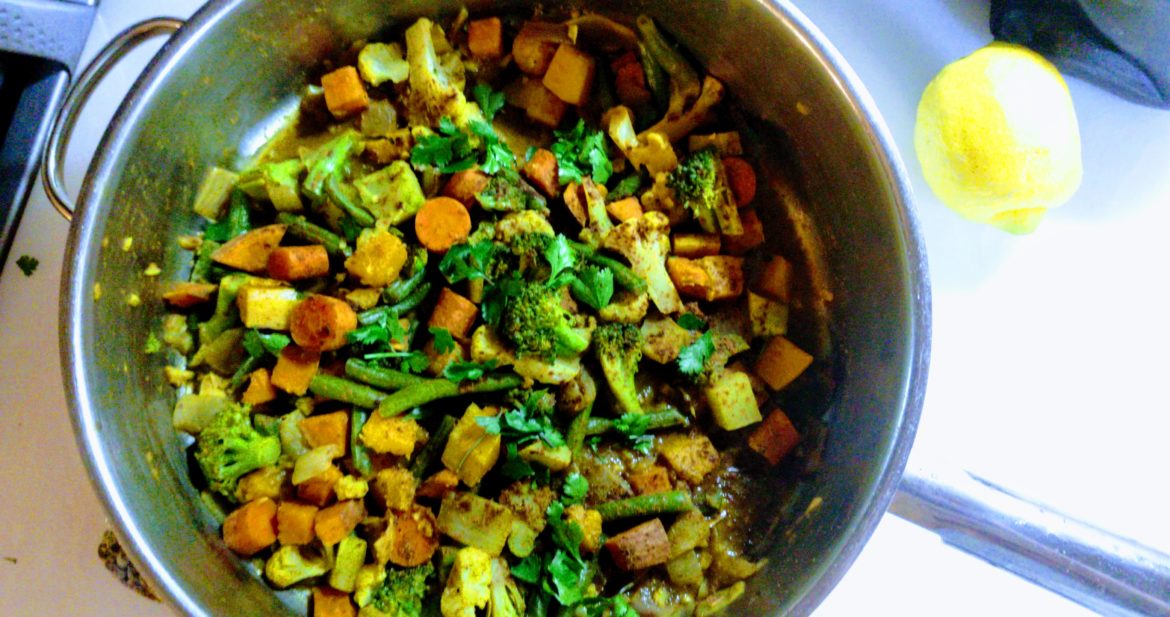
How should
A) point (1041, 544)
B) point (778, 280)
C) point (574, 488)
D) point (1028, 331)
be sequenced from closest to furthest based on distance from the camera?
point (1041, 544)
point (574, 488)
point (778, 280)
point (1028, 331)

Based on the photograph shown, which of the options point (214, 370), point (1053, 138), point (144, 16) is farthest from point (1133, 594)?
point (144, 16)

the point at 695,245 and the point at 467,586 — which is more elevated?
the point at 695,245

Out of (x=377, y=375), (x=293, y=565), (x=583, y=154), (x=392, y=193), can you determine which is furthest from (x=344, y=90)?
(x=293, y=565)

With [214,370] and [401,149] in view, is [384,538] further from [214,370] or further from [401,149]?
[401,149]

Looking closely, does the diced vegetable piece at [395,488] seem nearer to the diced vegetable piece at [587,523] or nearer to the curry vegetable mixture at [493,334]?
the curry vegetable mixture at [493,334]

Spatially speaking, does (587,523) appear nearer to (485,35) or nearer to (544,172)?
(544,172)
